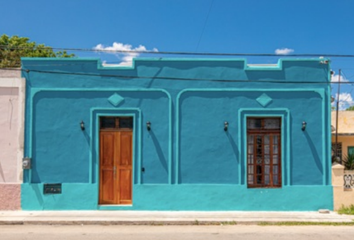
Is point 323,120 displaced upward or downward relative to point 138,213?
upward

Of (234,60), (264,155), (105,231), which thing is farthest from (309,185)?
(105,231)

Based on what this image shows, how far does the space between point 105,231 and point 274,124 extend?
5.80 m

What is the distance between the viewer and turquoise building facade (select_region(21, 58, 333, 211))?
10.6 m

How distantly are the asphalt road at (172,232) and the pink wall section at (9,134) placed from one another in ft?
6.74

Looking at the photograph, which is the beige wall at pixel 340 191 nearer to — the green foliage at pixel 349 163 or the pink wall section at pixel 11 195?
the green foliage at pixel 349 163

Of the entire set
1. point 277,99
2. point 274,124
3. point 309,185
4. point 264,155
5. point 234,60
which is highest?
point 234,60

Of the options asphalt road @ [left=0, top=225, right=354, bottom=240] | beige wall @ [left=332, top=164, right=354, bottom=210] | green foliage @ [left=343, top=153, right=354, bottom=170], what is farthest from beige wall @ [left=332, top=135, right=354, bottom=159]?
asphalt road @ [left=0, top=225, right=354, bottom=240]

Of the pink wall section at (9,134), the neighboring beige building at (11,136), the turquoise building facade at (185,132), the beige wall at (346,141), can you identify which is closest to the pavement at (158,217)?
the turquoise building facade at (185,132)

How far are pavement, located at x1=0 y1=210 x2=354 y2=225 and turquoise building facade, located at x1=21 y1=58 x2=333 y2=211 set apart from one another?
0.35 meters

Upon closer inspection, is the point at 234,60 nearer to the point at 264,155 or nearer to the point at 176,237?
the point at 264,155

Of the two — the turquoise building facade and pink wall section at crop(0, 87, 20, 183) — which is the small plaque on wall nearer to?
the turquoise building facade

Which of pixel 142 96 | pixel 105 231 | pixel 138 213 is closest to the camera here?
pixel 105 231

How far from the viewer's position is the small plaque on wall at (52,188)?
10625mm

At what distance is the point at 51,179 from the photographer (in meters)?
10.7
